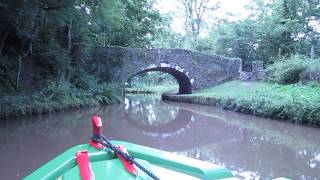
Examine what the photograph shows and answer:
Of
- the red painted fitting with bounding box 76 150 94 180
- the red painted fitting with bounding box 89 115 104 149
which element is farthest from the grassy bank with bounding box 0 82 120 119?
the red painted fitting with bounding box 76 150 94 180

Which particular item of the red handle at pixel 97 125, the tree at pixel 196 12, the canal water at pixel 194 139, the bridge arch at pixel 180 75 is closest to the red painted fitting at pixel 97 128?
the red handle at pixel 97 125

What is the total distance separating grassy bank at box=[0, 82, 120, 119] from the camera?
10.4 meters

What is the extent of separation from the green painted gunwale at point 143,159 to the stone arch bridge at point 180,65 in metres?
13.7

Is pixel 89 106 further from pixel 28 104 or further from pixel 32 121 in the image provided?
pixel 32 121

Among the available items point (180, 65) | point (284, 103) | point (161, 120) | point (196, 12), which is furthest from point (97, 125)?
point (196, 12)

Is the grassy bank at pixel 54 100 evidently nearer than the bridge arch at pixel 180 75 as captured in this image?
Yes

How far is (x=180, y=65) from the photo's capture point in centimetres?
1689

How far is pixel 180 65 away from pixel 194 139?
955cm

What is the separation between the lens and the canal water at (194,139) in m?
5.29

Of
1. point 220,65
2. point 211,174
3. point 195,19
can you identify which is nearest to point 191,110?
point 220,65

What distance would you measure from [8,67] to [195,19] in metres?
18.5

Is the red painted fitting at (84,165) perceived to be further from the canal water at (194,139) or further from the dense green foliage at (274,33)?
the dense green foliage at (274,33)

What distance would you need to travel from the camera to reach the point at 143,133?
847 centimetres

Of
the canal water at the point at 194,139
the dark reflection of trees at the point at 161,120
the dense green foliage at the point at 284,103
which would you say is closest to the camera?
the canal water at the point at 194,139
